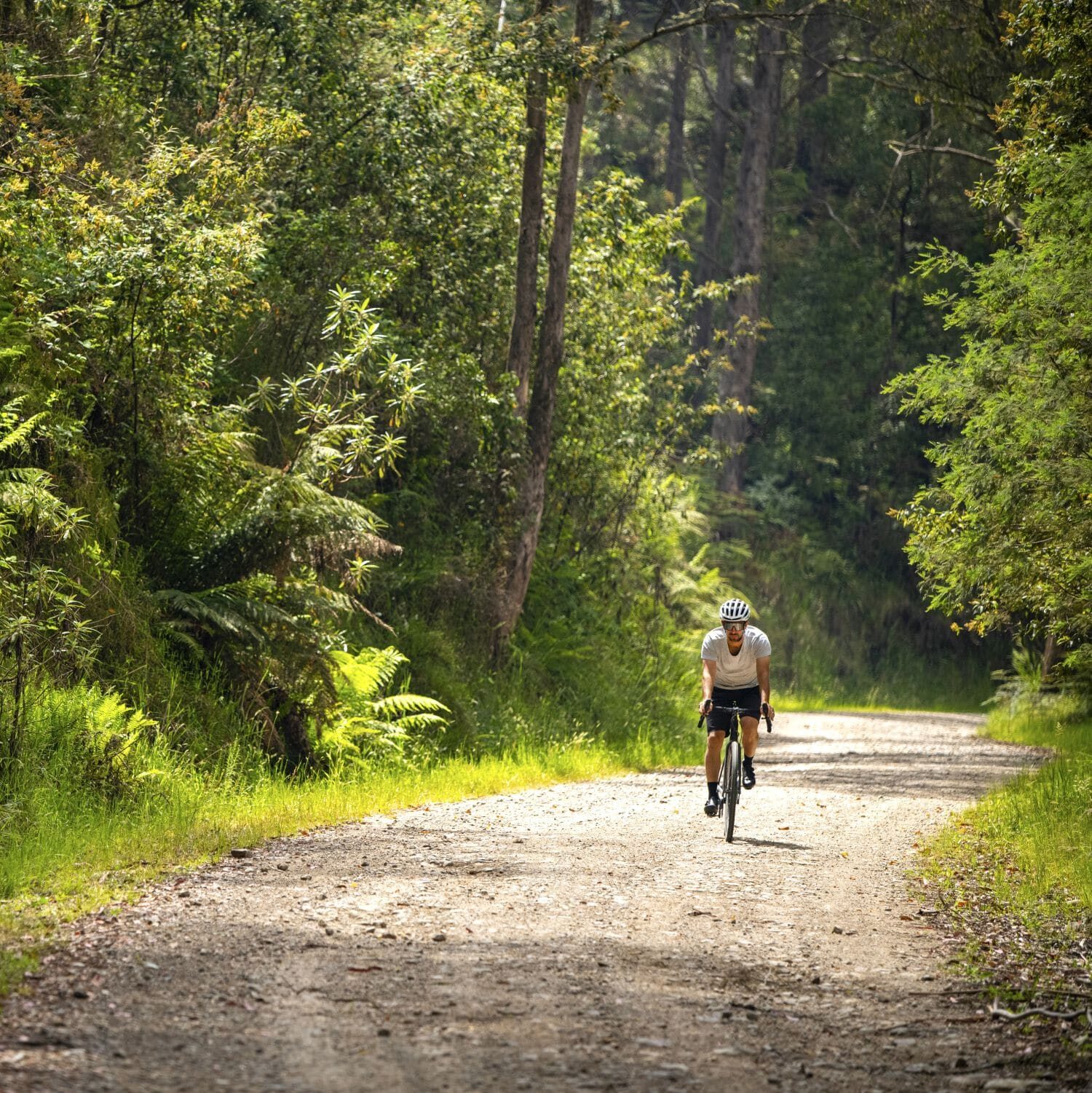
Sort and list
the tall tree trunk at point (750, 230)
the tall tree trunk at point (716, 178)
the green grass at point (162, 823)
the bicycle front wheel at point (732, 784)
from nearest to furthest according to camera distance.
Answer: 1. the green grass at point (162, 823)
2. the bicycle front wheel at point (732, 784)
3. the tall tree trunk at point (750, 230)
4. the tall tree trunk at point (716, 178)

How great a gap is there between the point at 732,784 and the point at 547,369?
10.7 meters

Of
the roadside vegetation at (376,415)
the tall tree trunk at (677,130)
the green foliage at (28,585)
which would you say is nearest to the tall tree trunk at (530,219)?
the roadside vegetation at (376,415)

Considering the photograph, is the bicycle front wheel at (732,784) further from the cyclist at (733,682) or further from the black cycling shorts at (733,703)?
the black cycling shorts at (733,703)

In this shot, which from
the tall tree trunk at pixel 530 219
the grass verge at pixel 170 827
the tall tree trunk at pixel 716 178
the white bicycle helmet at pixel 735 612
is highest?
the tall tree trunk at pixel 716 178

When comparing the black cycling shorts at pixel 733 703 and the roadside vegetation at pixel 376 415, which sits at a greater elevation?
the roadside vegetation at pixel 376 415

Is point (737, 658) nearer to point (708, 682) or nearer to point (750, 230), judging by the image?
point (708, 682)

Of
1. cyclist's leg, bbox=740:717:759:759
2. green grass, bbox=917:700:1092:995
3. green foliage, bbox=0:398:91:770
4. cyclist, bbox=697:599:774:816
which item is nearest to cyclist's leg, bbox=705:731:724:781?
cyclist, bbox=697:599:774:816

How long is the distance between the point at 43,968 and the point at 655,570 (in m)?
21.8

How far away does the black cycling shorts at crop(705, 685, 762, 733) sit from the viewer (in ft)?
40.3

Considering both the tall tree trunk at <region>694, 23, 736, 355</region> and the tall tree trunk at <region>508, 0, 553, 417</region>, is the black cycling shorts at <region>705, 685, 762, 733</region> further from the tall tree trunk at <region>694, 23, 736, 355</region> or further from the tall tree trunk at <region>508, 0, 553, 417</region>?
the tall tree trunk at <region>694, 23, 736, 355</region>

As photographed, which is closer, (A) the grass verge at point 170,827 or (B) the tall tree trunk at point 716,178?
(A) the grass verge at point 170,827

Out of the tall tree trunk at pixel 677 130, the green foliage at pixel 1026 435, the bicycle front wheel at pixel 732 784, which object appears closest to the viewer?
the bicycle front wheel at pixel 732 784

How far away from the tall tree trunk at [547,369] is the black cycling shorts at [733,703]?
8795 mm

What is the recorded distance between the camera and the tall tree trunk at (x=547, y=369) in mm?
21203
